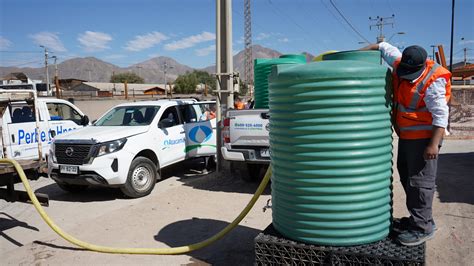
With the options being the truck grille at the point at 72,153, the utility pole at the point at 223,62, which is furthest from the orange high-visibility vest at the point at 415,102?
the utility pole at the point at 223,62

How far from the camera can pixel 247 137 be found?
699 centimetres

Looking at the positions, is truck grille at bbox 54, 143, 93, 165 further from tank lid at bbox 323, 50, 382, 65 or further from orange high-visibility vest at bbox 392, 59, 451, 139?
orange high-visibility vest at bbox 392, 59, 451, 139

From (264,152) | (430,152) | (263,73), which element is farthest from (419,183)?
(263,73)

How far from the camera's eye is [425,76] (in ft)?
10.4

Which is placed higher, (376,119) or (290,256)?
(376,119)

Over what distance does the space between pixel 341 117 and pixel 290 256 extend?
122 cm

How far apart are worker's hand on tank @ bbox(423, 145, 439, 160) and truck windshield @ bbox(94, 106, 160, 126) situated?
5.71 m

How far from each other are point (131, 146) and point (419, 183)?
16.8 feet

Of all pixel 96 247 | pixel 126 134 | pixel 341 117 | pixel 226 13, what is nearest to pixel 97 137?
pixel 126 134

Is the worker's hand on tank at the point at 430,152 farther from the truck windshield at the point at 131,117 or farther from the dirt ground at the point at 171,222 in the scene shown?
the truck windshield at the point at 131,117

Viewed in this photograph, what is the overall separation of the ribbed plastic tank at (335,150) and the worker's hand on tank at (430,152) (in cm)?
28

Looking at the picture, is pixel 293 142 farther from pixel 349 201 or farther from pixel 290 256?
pixel 290 256

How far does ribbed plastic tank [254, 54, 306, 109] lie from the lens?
7.32 m

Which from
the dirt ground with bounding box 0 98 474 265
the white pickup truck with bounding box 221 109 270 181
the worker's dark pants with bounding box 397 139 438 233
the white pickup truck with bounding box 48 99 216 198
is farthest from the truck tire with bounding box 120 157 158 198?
the worker's dark pants with bounding box 397 139 438 233
